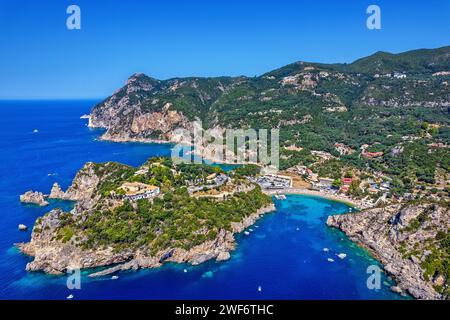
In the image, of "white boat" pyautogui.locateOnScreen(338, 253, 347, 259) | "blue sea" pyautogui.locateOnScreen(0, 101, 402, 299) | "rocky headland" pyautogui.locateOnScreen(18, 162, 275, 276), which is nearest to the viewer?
"blue sea" pyautogui.locateOnScreen(0, 101, 402, 299)

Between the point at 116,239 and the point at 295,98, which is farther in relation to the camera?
the point at 295,98

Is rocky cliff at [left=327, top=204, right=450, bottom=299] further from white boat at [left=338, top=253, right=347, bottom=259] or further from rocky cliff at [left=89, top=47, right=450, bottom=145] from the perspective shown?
rocky cliff at [left=89, top=47, right=450, bottom=145]

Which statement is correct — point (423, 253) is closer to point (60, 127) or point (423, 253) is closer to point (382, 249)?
point (382, 249)

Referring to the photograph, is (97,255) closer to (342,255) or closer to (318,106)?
(342,255)

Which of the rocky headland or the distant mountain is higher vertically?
the distant mountain

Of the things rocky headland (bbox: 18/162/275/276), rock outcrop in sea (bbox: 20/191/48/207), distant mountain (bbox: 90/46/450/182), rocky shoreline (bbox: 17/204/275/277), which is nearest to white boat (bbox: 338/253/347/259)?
rocky headland (bbox: 18/162/275/276)

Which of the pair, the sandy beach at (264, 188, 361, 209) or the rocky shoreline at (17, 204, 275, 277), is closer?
the rocky shoreline at (17, 204, 275, 277)

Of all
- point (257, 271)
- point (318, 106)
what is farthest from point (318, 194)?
point (318, 106)

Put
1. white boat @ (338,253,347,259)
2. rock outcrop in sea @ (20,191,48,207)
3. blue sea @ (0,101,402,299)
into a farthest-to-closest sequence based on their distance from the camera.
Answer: rock outcrop in sea @ (20,191,48,207)
white boat @ (338,253,347,259)
blue sea @ (0,101,402,299)
